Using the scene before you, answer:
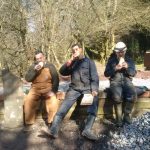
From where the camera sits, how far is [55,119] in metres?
6.65

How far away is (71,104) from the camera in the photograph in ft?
22.6

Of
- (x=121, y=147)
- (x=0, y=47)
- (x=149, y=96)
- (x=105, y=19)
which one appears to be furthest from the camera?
(x=105, y=19)

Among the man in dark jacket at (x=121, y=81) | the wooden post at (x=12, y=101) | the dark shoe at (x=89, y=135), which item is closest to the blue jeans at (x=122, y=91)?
the man in dark jacket at (x=121, y=81)

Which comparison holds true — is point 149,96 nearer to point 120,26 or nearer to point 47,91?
point 47,91

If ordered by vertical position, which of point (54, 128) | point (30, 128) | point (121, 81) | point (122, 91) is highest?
point (121, 81)

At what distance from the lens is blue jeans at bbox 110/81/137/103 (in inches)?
275

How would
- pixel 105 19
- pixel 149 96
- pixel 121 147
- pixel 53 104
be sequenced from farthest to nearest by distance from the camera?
pixel 105 19 → pixel 149 96 → pixel 53 104 → pixel 121 147

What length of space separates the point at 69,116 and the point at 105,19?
61.1 ft

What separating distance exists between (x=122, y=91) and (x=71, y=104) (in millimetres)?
963

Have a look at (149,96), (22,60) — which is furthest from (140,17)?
(149,96)

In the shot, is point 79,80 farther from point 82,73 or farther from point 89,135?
point 89,135

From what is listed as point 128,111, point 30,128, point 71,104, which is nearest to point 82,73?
point 71,104

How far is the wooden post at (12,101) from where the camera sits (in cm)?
710

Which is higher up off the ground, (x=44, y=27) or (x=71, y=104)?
(x=44, y=27)
